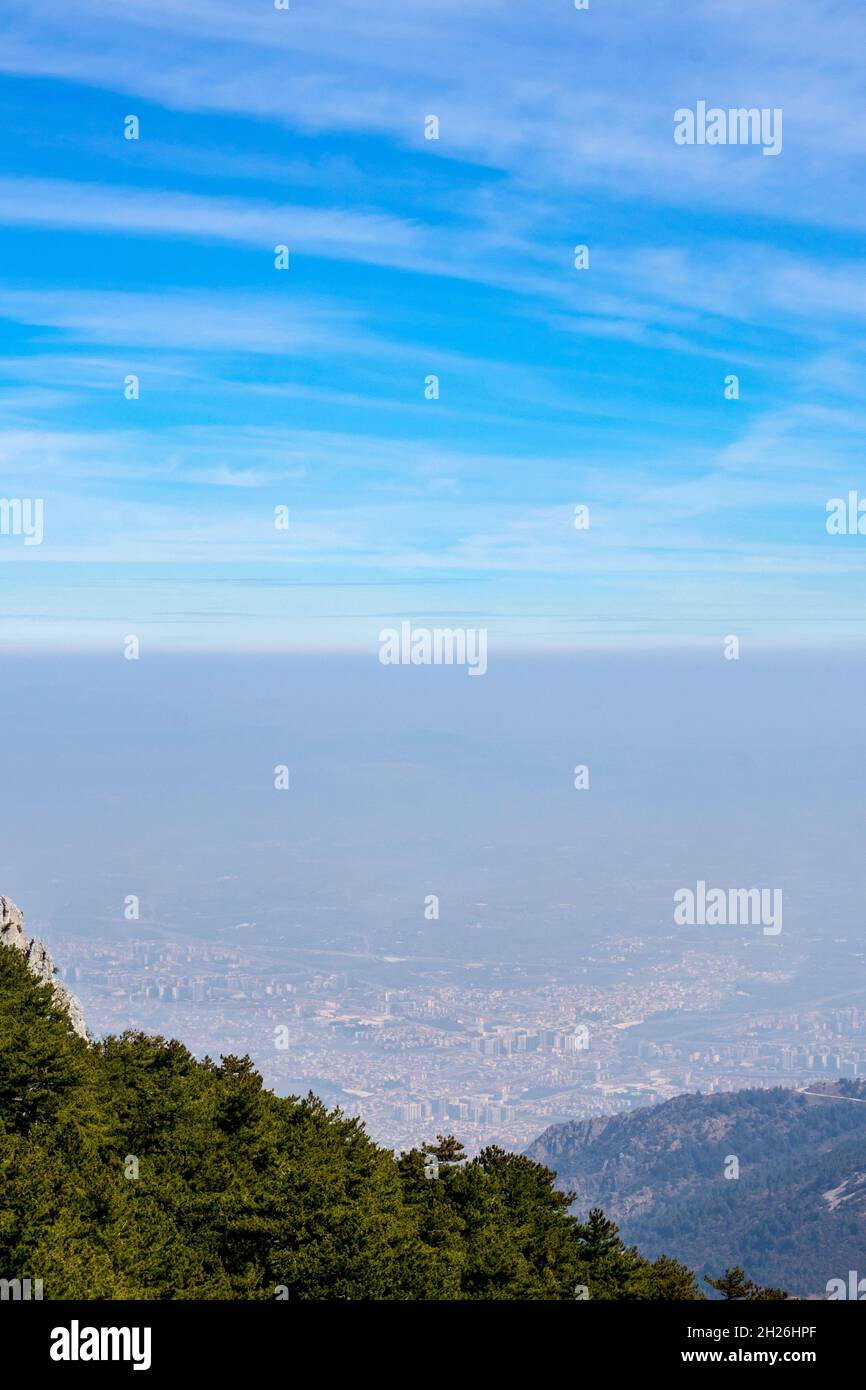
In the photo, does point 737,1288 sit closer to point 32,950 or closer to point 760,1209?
point 32,950

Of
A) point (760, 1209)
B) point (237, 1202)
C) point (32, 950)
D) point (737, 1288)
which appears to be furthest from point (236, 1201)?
point (760, 1209)

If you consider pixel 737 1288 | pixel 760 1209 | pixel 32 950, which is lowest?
pixel 760 1209

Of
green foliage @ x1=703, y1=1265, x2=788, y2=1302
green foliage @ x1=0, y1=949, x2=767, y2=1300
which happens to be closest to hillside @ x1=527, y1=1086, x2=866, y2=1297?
green foliage @ x1=703, y1=1265, x2=788, y2=1302

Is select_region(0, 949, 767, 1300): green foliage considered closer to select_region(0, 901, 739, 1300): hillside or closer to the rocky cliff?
select_region(0, 901, 739, 1300): hillside

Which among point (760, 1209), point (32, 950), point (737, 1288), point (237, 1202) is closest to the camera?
point (237, 1202)
